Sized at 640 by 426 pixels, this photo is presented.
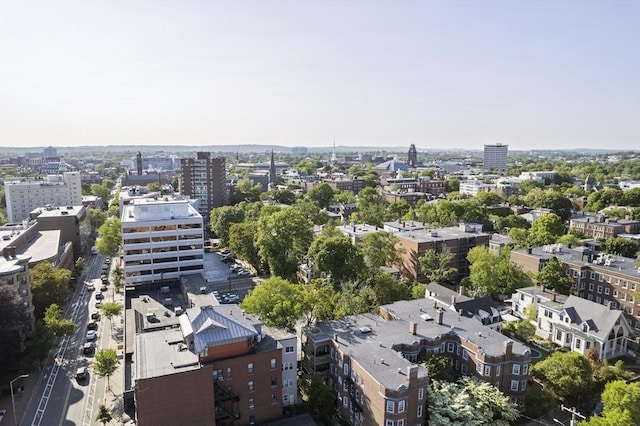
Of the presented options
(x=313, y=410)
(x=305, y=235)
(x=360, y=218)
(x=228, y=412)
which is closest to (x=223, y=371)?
(x=228, y=412)

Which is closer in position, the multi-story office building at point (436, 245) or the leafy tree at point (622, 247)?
the multi-story office building at point (436, 245)

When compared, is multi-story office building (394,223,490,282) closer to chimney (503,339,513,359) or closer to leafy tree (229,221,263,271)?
leafy tree (229,221,263,271)

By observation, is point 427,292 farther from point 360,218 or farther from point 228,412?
point 360,218

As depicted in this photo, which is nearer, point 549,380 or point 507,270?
point 549,380

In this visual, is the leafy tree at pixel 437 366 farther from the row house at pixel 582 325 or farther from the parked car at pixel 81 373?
the parked car at pixel 81 373

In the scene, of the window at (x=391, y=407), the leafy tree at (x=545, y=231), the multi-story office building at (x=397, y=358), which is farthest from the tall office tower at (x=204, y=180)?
the window at (x=391, y=407)
